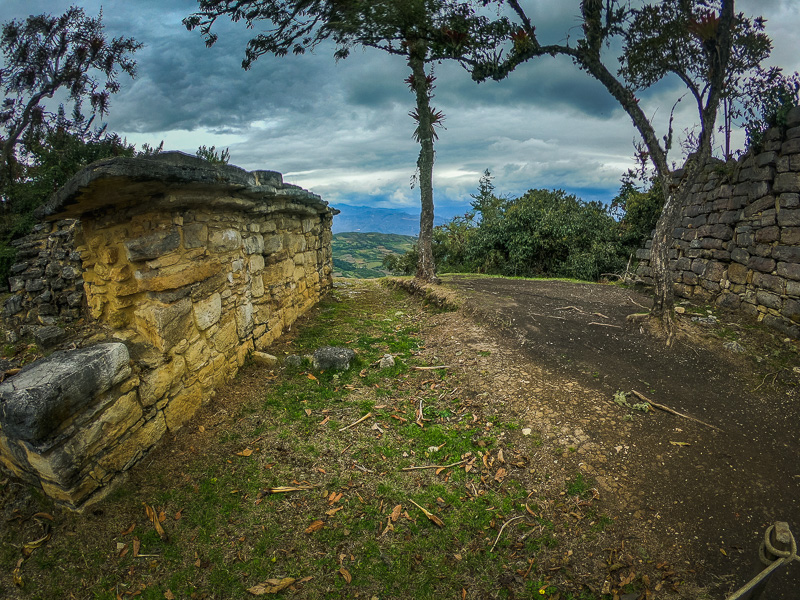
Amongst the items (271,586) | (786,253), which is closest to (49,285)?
(271,586)

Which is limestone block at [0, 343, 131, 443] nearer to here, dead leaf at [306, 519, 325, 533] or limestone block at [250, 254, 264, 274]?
dead leaf at [306, 519, 325, 533]

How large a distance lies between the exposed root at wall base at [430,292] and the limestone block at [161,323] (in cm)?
529

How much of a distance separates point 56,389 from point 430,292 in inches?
293

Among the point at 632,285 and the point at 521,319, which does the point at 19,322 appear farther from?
the point at 632,285

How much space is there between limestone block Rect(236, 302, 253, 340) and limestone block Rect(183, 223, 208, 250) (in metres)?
1.09

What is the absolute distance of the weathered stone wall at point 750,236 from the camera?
19.6 feet

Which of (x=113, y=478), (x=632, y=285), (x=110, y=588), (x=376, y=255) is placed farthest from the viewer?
(x=376, y=255)

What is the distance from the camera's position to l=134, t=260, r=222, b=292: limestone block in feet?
12.1

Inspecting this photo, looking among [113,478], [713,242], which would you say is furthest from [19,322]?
[713,242]

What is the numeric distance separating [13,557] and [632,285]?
12.5m

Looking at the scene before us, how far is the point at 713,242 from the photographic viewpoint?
7996 millimetres

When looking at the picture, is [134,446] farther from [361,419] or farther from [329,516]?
[361,419]

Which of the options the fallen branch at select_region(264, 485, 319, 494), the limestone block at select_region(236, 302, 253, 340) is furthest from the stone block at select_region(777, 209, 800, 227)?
the limestone block at select_region(236, 302, 253, 340)

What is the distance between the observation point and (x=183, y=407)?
396 centimetres
